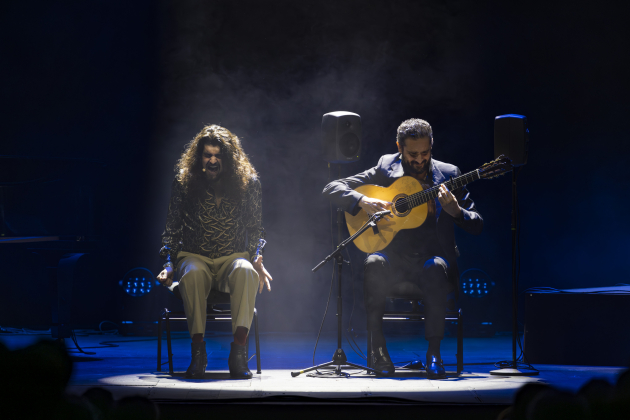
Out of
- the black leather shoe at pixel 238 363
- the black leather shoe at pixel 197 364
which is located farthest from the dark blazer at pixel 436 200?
the black leather shoe at pixel 197 364

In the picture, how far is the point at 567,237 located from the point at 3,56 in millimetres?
5187

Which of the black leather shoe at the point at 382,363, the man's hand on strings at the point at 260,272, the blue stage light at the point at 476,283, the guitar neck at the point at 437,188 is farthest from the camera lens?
the blue stage light at the point at 476,283

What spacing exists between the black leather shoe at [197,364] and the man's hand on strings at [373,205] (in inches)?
42.3

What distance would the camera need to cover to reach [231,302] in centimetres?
292

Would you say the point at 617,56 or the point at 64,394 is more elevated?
the point at 617,56

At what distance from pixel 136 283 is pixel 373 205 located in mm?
2471

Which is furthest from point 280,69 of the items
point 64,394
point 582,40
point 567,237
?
point 64,394

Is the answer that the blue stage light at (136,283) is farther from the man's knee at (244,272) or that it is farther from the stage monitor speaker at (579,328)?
the stage monitor speaker at (579,328)

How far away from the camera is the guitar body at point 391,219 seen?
3.11m

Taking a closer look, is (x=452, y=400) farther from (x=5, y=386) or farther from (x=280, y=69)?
(x=280, y=69)

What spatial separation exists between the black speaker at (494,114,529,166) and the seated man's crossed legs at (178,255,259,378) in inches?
57.9

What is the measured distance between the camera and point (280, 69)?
5121mm

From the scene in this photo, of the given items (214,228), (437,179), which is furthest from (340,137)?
(214,228)

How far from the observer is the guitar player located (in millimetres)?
2922
